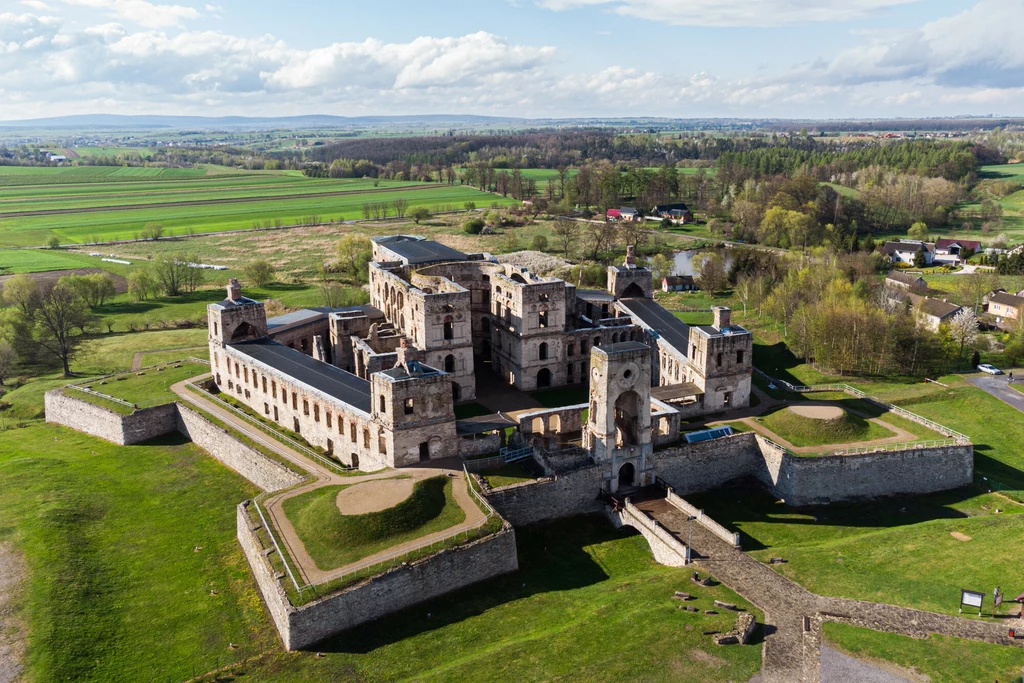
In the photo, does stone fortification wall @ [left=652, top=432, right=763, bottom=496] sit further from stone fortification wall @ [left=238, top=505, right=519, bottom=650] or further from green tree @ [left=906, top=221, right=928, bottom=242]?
green tree @ [left=906, top=221, right=928, bottom=242]

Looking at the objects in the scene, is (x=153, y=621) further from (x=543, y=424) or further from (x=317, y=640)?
(x=543, y=424)

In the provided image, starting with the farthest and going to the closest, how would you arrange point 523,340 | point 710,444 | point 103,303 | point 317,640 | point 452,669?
point 103,303 → point 523,340 → point 710,444 → point 317,640 → point 452,669

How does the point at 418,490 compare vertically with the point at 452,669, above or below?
above

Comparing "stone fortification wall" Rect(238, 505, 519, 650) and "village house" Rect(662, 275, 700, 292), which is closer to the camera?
"stone fortification wall" Rect(238, 505, 519, 650)

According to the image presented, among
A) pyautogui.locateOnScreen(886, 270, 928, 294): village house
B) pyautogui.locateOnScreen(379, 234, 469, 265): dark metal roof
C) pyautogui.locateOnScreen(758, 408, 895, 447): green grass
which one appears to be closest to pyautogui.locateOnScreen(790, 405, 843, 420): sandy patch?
pyautogui.locateOnScreen(758, 408, 895, 447): green grass

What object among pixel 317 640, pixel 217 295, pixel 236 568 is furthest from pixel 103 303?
pixel 317 640

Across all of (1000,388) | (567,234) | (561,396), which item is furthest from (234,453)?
(567,234)
